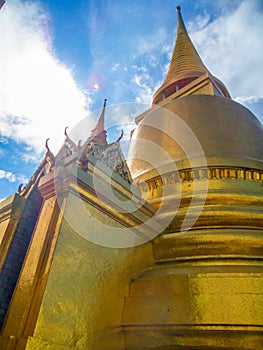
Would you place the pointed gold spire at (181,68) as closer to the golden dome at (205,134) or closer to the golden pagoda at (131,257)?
the golden dome at (205,134)

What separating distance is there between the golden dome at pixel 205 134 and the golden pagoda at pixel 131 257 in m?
0.30

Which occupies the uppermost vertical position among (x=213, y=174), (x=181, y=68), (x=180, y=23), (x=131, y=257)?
(x=180, y=23)

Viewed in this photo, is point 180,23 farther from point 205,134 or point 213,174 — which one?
point 213,174

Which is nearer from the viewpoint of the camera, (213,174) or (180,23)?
(213,174)

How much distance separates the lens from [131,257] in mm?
2219

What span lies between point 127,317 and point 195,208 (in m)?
1.09

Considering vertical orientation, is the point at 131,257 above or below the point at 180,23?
below

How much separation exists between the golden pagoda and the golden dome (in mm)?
303

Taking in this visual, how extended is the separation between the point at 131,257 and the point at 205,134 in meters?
1.96

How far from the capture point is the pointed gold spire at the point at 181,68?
6629 millimetres

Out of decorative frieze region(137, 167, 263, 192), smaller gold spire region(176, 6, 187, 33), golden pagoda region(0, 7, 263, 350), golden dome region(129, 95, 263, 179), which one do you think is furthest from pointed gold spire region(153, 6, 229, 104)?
golden pagoda region(0, 7, 263, 350)

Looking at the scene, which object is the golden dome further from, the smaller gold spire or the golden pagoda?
the smaller gold spire

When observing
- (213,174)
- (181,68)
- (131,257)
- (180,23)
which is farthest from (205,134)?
(180,23)

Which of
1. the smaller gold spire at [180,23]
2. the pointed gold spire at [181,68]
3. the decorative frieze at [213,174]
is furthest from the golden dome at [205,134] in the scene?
the smaller gold spire at [180,23]
